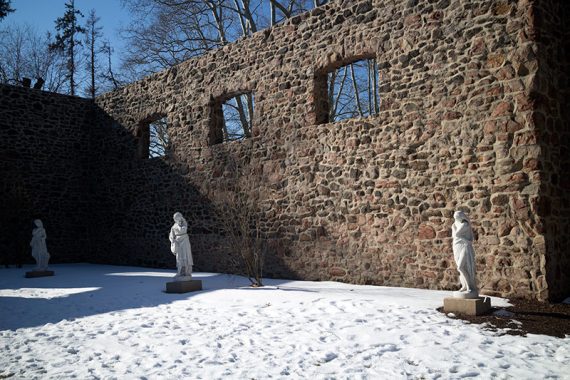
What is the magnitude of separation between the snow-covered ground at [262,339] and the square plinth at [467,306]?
0.22 meters

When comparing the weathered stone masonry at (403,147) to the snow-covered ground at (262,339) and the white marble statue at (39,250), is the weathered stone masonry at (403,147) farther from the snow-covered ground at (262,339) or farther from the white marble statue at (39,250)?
the white marble statue at (39,250)

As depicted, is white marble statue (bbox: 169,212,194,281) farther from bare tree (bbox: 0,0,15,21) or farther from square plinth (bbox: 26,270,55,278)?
bare tree (bbox: 0,0,15,21)

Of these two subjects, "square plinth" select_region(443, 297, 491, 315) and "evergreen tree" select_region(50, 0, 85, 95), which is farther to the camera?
"evergreen tree" select_region(50, 0, 85, 95)

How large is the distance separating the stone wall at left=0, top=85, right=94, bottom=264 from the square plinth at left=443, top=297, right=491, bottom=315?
37.3 ft

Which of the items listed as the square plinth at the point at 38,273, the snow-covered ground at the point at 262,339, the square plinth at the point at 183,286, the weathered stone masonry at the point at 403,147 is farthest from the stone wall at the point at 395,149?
the square plinth at the point at 38,273

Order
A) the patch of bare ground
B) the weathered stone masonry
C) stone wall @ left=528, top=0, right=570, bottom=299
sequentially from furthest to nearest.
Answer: the weathered stone masonry
stone wall @ left=528, top=0, right=570, bottom=299
the patch of bare ground

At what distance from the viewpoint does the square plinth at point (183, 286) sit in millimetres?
7582

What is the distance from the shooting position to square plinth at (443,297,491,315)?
205 inches

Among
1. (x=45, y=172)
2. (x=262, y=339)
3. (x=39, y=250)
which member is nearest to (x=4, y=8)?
(x=45, y=172)

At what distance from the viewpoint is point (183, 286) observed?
25.0ft

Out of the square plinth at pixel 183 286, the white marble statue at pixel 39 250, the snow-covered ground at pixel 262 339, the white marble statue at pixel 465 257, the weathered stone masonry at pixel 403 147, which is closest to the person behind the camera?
the snow-covered ground at pixel 262 339

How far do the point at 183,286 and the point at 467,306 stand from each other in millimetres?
4484

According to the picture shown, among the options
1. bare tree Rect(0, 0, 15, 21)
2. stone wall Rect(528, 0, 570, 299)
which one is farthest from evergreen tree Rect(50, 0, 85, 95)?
stone wall Rect(528, 0, 570, 299)

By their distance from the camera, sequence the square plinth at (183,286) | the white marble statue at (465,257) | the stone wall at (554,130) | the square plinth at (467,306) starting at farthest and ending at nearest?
the square plinth at (183,286), the stone wall at (554,130), the white marble statue at (465,257), the square plinth at (467,306)
